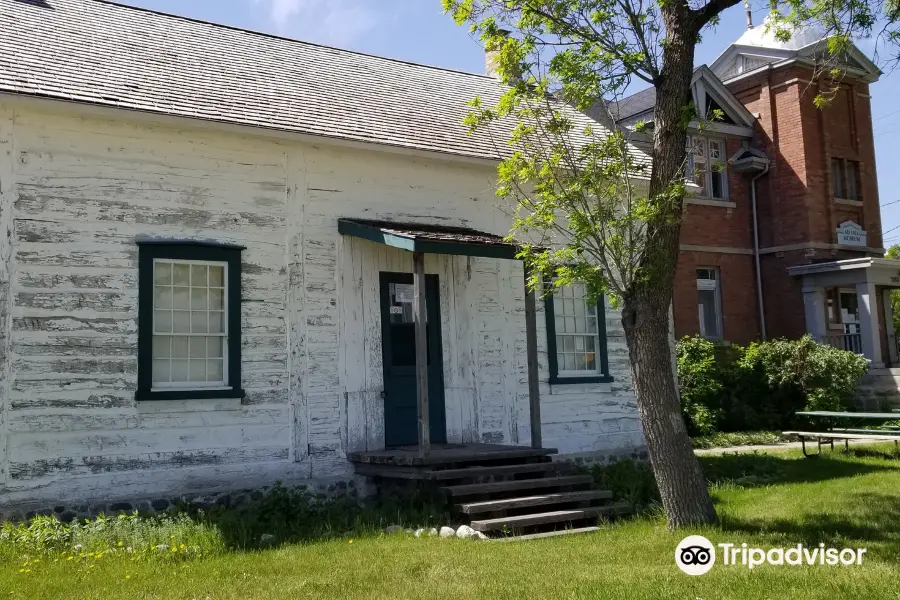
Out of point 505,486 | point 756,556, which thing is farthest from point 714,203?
point 756,556

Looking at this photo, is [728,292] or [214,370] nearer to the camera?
[214,370]

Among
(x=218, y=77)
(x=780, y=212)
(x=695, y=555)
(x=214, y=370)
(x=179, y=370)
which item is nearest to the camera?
(x=695, y=555)

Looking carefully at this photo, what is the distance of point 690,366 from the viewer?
1844cm

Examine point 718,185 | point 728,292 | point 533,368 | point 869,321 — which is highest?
point 718,185

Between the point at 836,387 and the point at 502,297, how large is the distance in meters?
10.2

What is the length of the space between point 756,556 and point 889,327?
1971cm

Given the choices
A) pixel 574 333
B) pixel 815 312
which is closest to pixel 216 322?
pixel 574 333

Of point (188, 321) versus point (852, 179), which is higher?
point (852, 179)

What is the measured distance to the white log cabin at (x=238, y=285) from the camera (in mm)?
9172

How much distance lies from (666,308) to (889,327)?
18.7 meters

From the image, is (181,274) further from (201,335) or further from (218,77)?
(218,77)

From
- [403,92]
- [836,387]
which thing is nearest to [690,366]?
[836,387]

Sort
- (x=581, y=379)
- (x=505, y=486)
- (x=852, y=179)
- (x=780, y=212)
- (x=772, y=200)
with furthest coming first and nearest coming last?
(x=852, y=179), (x=772, y=200), (x=780, y=212), (x=581, y=379), (x=505, y=486)

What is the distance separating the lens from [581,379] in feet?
41.9
